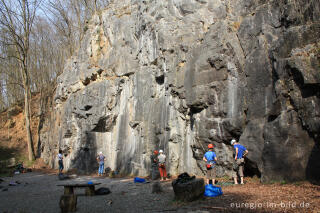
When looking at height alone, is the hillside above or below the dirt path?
above

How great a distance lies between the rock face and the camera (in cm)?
949

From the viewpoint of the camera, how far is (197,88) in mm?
13617

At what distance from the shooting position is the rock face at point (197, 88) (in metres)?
9.49

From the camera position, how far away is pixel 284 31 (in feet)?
35.5

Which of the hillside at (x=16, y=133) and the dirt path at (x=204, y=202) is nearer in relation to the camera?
the dirt path at (x=204, y=202)

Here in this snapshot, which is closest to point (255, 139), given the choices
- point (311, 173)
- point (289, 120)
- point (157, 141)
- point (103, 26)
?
point (289, 120)

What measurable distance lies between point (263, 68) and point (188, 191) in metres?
6.65

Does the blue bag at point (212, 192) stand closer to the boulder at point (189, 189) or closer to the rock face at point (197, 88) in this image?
A: the boulder at point (189, 189)

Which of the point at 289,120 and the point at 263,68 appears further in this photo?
the point at 263,68

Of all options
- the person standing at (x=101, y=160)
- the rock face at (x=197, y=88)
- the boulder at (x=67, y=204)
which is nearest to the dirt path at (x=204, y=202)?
the boulder at (x=67, y=204)

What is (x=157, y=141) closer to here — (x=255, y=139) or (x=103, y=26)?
(x=255, y=139)

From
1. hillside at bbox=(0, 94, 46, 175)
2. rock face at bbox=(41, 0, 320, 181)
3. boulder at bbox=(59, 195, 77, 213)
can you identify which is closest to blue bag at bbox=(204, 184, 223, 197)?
rock face at bbox=(41, 0, 320, 181)

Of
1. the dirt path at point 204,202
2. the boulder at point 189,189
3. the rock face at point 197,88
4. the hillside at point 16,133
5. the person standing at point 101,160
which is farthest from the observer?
the hillside at point 16,133

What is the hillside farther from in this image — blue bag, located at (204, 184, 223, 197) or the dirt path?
blue bag, located at (204, 184, 223, 197)
